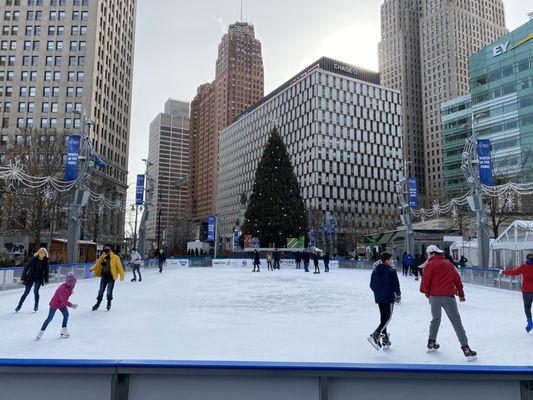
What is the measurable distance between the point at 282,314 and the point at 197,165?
18997cm

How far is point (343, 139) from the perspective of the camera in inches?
4119

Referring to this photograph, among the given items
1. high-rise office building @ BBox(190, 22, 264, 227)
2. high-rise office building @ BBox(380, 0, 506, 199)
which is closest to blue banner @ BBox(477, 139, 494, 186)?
high-rise office building @ BBox(380, 0, 506, 199)

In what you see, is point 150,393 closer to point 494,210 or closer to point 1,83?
point 494,210

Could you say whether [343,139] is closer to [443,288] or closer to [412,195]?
[412,195]

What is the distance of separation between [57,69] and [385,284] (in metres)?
80.4

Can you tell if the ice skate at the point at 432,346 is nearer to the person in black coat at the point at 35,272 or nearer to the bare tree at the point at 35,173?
the person in black coat at the point at 35,272

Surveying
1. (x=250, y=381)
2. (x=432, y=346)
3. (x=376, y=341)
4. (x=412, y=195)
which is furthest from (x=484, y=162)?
(x=250, y=381)

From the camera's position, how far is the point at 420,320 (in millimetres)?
10500

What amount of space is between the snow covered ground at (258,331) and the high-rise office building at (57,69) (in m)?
60.6

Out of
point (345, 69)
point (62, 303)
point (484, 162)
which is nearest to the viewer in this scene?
point (62, 303)

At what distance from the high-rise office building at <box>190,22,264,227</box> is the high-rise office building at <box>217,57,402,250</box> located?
53.6m

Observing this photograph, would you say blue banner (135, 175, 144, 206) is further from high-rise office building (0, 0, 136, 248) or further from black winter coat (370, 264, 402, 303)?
high-rise office building (0, 0, 136, 248)

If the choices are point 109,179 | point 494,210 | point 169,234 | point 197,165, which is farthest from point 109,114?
point 197,165

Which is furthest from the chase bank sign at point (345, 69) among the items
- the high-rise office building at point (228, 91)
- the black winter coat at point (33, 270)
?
the black winter coat at point (33, 270)
